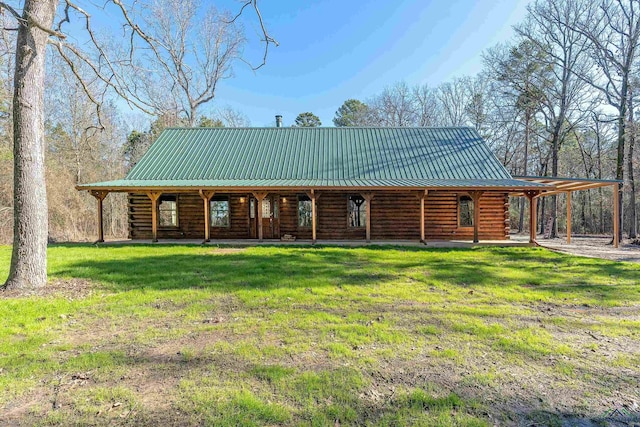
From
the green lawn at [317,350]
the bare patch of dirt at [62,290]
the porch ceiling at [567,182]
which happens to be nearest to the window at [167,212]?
the green lawn at [317,350]

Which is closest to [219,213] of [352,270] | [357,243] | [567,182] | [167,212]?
[167,212]

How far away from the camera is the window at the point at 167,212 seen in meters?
14.9

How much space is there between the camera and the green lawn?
260 cm

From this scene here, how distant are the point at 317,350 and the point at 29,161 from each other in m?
6.28

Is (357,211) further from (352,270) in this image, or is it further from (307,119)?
(307,119)

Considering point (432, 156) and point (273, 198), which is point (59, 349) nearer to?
point (273, 198)

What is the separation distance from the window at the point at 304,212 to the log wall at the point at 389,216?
179 millimetres

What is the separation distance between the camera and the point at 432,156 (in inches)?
617

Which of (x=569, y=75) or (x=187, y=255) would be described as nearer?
(x=187, y=255)

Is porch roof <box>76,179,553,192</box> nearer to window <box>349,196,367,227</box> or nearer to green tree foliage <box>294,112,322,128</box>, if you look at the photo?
window <box>349,196,367,227</box>

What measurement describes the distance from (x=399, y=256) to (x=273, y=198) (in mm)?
6932

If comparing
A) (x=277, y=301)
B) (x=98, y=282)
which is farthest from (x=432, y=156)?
(x=98, y=282)

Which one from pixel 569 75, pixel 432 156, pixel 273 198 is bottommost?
pixel 273 198

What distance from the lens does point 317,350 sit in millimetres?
3592
